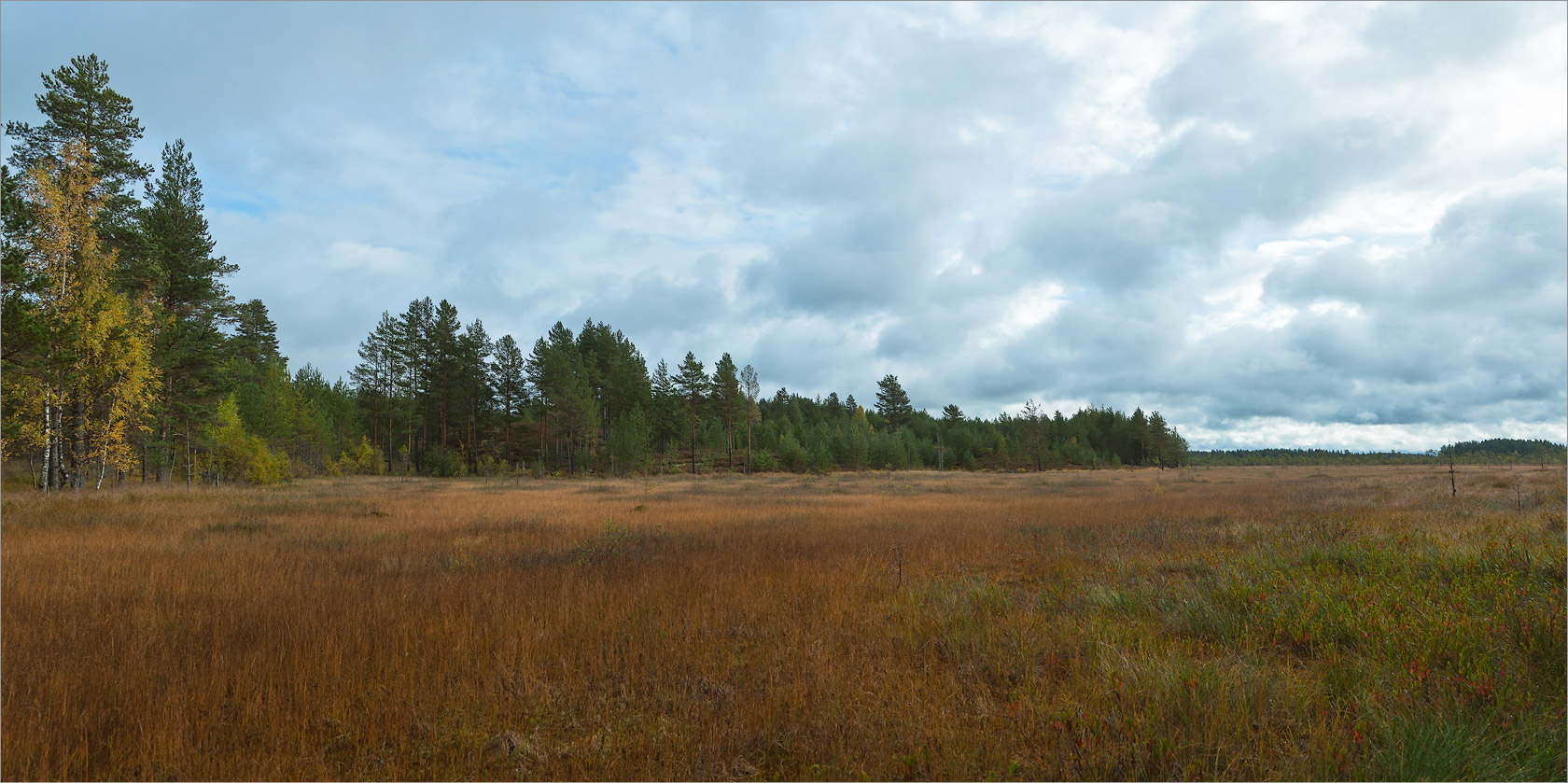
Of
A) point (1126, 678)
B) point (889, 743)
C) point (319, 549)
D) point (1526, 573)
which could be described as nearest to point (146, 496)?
point (319, 549)

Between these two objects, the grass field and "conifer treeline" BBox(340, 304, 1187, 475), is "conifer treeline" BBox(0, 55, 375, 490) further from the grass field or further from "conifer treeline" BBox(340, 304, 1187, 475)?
"conifer treeline" BBox(340, 304, 1187, 475)

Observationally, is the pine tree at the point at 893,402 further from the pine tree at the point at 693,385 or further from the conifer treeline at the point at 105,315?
the conifer treeline at the point at 105,315

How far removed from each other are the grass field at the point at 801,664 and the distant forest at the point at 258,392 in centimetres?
1227

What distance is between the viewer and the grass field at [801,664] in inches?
128

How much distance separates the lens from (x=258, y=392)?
41.8 m

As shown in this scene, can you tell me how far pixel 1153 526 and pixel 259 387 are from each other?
57012 mm

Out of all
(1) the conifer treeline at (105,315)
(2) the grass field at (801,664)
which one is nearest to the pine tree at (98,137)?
(1) the conifer treeline at (105,315)

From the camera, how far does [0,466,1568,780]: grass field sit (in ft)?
10.6

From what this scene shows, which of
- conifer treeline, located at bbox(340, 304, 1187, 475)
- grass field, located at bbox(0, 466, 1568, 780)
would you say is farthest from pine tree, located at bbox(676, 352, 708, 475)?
grass field, located at bbox(0, 466, 1568, 780)

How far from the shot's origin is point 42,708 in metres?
3.71

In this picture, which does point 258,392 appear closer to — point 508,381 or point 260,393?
point 260,393

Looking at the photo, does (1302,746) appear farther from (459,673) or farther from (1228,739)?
(459,673)

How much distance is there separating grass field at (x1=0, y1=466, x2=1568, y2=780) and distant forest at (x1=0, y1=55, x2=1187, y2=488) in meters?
12.3

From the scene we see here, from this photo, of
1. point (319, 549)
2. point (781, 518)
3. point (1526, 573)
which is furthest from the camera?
point (781, 518)
